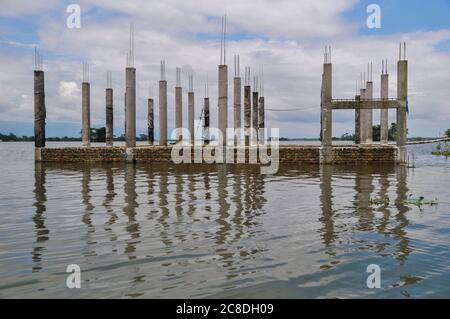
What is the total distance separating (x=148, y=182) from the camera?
1883 centimetres

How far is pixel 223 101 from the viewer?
29.7 m

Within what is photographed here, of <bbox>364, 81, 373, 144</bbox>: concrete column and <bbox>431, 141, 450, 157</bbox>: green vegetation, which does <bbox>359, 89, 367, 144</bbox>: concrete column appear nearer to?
<bbox>364, 81, 373, 144</bbox>: concrete column

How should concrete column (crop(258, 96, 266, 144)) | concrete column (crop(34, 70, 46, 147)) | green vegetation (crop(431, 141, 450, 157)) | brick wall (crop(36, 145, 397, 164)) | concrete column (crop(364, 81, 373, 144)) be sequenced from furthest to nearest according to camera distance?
green vegetation (crop(431, 141, 450, 157))
concrete column (crop(258, 96, 266, 144))
concrete column (crop(364, 81, 373, 144))
concrete column (crop(34, 70, 46, 147))
brick wall (crop(36, 145, 397, 164))

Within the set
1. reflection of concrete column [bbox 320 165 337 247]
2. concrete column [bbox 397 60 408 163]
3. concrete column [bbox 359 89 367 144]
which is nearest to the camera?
reflection of concrete column [bbox 320 165 337 247]

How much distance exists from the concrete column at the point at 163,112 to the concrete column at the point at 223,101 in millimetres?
7493

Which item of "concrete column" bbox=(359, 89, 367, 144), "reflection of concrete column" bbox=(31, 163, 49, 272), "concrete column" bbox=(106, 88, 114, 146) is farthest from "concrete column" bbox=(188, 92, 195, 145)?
"reflection of concrete column" bbox=(31, 163, 49, 272)

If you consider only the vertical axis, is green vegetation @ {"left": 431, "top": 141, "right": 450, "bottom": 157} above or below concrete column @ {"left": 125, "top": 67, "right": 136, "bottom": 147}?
below

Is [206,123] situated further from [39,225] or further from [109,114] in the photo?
[39,225]

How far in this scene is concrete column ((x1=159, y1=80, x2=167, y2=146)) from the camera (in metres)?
35.8

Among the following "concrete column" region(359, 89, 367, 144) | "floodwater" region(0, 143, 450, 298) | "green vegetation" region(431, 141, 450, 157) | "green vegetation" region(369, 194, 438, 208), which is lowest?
"floodwater" region(0, 143, 450, 298)

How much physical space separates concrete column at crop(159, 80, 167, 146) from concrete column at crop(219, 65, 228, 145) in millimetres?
7493

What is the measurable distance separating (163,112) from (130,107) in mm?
6360

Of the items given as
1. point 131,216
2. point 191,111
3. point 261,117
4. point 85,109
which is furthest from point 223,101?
point 131,216
